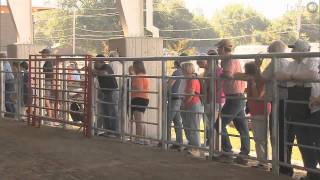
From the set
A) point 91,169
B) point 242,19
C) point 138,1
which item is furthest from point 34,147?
point 242,19

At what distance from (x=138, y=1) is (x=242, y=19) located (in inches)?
2713

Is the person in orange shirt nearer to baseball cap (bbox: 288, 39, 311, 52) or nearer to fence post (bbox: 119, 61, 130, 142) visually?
fence post (bbox: 119, 61, 130, 142)

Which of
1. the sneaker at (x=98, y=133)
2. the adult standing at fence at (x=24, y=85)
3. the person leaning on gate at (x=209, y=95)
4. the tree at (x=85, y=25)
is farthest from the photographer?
the tree at (x=85, y=25)

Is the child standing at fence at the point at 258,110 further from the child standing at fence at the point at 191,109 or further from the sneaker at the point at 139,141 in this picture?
the sneaker at the point at 139,141

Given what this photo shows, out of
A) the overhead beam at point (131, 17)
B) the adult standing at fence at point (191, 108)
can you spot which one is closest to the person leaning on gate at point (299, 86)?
the adult standing at fence at point (191, 108)

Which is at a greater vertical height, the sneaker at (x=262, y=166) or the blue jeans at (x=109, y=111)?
the blue jeans at (x=109, y=111)

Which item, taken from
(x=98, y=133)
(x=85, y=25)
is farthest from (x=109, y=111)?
(x=85, y=25)

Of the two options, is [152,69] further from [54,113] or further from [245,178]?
[245,178]

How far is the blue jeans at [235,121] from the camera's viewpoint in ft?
22.8

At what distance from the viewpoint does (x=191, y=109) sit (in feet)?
26.3

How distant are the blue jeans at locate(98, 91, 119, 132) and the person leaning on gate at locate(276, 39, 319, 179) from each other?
142 inches

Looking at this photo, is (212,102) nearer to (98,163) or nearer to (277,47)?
(277,47)

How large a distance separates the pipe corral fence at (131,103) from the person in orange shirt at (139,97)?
0.05 feet

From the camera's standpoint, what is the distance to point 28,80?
1169 centimetres
